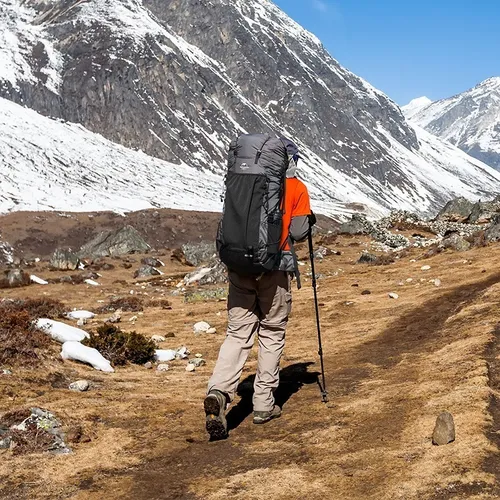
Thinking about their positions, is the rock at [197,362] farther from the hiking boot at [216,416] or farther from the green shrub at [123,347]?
the hiking boot at [216,416]

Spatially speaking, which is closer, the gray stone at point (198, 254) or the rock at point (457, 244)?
the rock at point (457, 244)

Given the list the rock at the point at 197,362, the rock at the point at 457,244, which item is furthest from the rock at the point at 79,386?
the rock at the point at 457,244

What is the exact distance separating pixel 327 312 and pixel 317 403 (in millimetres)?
8452

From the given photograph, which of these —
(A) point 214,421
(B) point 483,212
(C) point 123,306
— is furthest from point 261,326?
(B) point 483,212

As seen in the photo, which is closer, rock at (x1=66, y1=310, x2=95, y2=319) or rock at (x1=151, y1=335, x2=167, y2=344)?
rock at (x1=151, y1=335, x2=167, y2=344)

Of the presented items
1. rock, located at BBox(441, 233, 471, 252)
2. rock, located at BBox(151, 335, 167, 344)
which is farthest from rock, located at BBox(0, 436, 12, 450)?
rock, located at BBox(441, 233, 471, 252)

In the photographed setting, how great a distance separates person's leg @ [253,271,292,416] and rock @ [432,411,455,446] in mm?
2291

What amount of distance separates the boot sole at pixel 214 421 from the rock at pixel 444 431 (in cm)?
240

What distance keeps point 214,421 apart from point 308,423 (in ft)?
4.07

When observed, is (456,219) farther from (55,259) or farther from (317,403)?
(317,403)

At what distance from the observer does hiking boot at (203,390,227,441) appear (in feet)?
22.4

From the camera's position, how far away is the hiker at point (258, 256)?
277 inches

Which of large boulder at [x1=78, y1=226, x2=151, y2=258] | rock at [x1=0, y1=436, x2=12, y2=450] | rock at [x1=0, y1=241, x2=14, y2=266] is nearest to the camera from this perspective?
rock at [x1=0, y1=436, x2=12, y2=450]

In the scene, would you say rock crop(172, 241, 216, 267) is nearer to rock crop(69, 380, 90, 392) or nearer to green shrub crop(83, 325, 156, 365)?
green shrub crop(83, 325, 156, 365)
